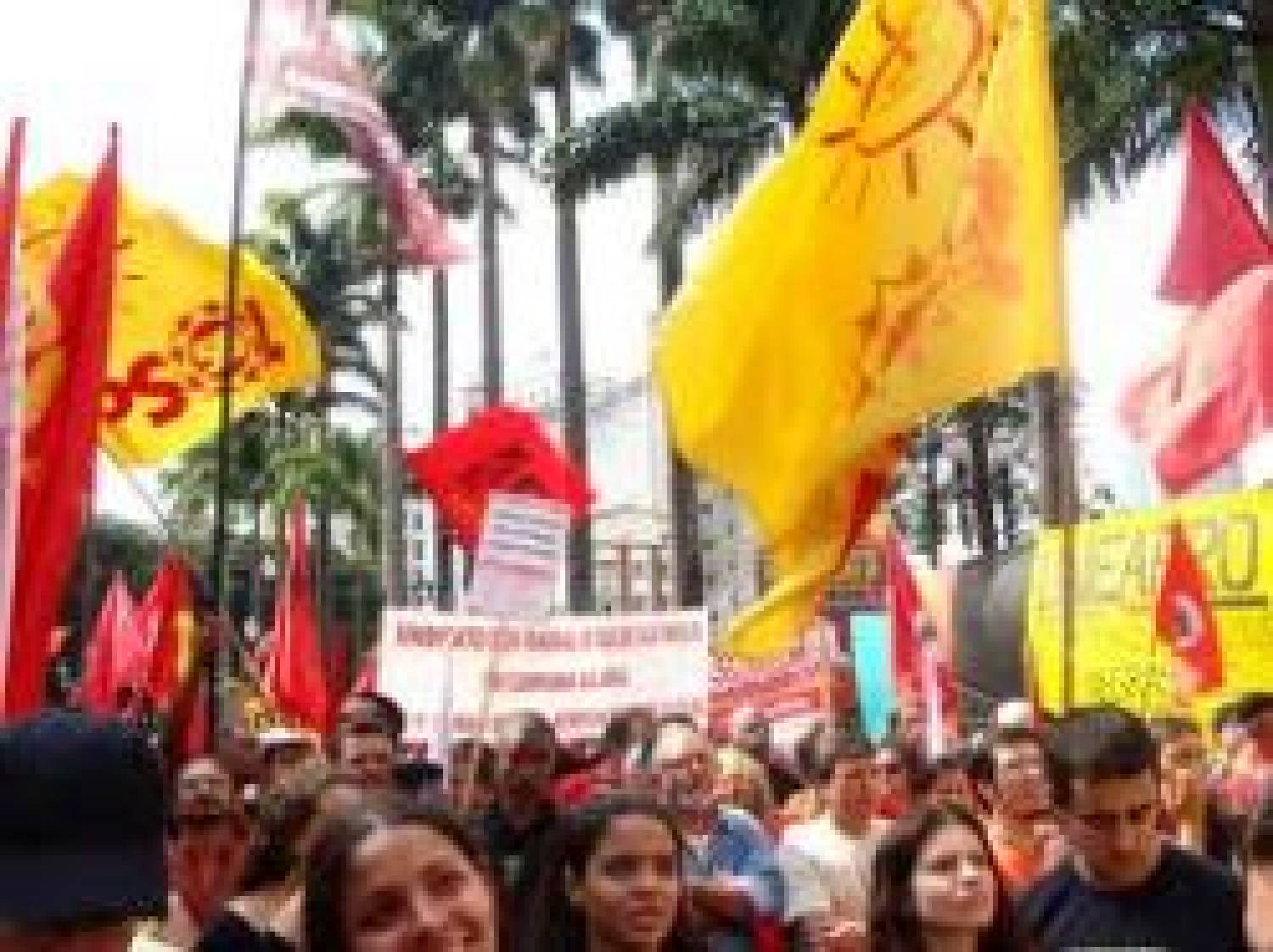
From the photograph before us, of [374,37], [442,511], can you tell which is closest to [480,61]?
[374,37]

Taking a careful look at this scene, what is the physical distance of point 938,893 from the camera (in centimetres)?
399

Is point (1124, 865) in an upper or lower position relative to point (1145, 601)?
lower

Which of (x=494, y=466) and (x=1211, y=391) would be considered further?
(x=494, y=466)

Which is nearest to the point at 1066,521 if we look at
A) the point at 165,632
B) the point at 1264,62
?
the point at 165,632

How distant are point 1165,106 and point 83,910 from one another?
58.8 feet

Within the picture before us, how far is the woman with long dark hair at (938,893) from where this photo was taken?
157 inches

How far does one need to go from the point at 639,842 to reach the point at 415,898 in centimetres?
130

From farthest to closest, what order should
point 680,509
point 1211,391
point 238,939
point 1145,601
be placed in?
point 680,509 < point 1145,601 < point 1211,391 < point 238,939

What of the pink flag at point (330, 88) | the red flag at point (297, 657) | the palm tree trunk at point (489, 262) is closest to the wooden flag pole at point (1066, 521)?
the pink flag at point (330, 88)

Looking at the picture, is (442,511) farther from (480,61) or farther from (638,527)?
(638,527)

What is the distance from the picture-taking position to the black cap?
1.95 metres

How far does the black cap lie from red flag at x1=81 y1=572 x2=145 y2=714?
10.5 meters

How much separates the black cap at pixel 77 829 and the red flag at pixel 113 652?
34.3 feet

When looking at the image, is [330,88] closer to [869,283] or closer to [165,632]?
[165,632]
